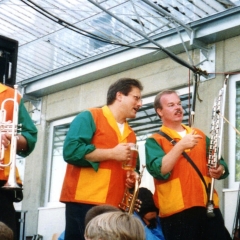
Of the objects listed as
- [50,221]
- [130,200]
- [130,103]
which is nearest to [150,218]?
[130,200]

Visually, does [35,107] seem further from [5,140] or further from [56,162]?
[5,140]

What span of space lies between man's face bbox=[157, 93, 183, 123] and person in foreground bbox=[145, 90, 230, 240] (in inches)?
7.5

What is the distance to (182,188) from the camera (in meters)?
4.50

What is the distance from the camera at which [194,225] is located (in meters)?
4.45

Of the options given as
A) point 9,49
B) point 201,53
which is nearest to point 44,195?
point 201,53

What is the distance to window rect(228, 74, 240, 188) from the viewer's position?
7.40 meters

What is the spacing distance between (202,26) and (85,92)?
2736 mm

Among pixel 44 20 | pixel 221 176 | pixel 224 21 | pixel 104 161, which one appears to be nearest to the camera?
pixel 104 161

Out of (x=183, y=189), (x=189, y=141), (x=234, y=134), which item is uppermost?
(x=234, y=134)

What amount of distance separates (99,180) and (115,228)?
4.89 ft

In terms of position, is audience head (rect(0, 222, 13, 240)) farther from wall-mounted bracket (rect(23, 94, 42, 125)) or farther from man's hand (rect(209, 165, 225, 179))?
wall-mounted bracket (rect(23, 94, 42, 125))

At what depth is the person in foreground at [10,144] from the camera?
384cm

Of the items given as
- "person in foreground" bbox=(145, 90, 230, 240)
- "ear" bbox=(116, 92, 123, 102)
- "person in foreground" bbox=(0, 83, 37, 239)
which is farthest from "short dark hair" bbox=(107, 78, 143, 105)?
"person in foreground" bbox=(0, 83, 37, 239)

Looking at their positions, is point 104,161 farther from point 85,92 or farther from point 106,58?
point 85,92
